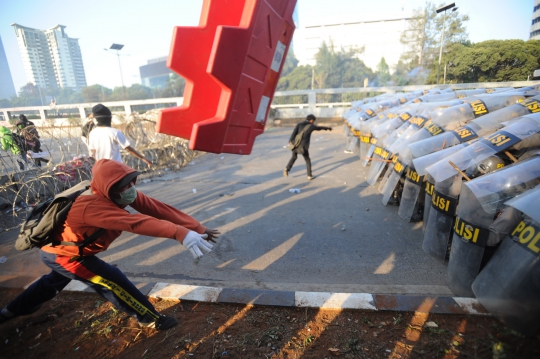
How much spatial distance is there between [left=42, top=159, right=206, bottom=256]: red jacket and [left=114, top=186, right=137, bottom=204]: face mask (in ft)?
0.20

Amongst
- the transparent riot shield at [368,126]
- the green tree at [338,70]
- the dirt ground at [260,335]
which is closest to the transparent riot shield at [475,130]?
the dirt ground at [260,335]

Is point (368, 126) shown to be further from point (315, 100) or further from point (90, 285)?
point (315, 100)

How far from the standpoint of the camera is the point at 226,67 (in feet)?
3.71

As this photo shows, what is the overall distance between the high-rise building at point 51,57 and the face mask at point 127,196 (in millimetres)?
24634

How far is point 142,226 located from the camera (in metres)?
1.66

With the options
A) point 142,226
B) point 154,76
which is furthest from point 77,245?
point 154,76

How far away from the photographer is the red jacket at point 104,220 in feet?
5.44

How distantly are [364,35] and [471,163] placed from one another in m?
69.9

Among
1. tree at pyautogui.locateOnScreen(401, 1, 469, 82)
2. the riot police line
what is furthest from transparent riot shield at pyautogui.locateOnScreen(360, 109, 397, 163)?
tree at pyautogui.locateOnScreen(401, 1, 469, 82)

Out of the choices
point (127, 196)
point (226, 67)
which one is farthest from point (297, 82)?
point (226, 67)

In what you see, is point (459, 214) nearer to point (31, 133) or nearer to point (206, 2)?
point (206, 2)

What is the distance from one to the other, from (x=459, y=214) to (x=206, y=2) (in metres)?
2.55

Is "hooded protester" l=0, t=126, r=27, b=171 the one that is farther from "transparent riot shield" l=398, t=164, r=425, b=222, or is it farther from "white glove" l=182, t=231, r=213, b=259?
"transparent riot shield" l=398, t=164, r=425, b=222

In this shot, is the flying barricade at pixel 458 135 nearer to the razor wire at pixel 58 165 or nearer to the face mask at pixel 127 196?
the face mask at pixel 127 196
